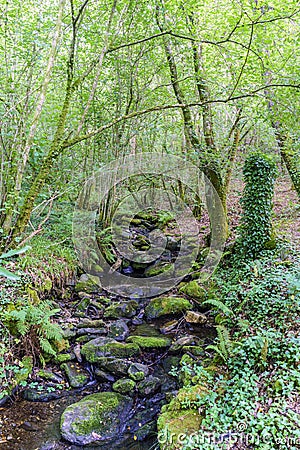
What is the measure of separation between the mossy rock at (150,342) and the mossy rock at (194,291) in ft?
5.20

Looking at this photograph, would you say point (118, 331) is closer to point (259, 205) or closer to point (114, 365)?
point (114, 365)

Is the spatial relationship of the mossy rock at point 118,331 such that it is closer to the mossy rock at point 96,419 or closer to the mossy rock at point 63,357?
the mossy rock at point 63,357

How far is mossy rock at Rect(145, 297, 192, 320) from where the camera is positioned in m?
6.91

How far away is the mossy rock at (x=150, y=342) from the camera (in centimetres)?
564

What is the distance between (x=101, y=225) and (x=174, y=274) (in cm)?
301

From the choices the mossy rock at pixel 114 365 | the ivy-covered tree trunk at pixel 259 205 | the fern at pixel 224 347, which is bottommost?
the mossy rock at pixel 114 365

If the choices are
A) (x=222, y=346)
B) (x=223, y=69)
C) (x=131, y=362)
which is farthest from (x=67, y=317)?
(x=223, y=69)

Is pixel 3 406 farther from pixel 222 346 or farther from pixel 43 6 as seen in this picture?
pixel 43 6

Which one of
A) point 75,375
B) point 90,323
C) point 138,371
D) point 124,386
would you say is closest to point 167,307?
point 90,323

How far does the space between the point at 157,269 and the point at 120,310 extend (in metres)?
2.59

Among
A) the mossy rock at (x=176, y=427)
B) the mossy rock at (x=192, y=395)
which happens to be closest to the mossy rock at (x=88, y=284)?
the mossy rock at (x=192, y=395)

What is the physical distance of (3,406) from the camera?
3.98 metres

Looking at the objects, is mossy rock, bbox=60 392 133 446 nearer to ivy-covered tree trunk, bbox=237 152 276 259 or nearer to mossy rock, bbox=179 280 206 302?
mossy rock, bbox=179 280 206 302

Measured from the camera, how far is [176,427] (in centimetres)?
335
